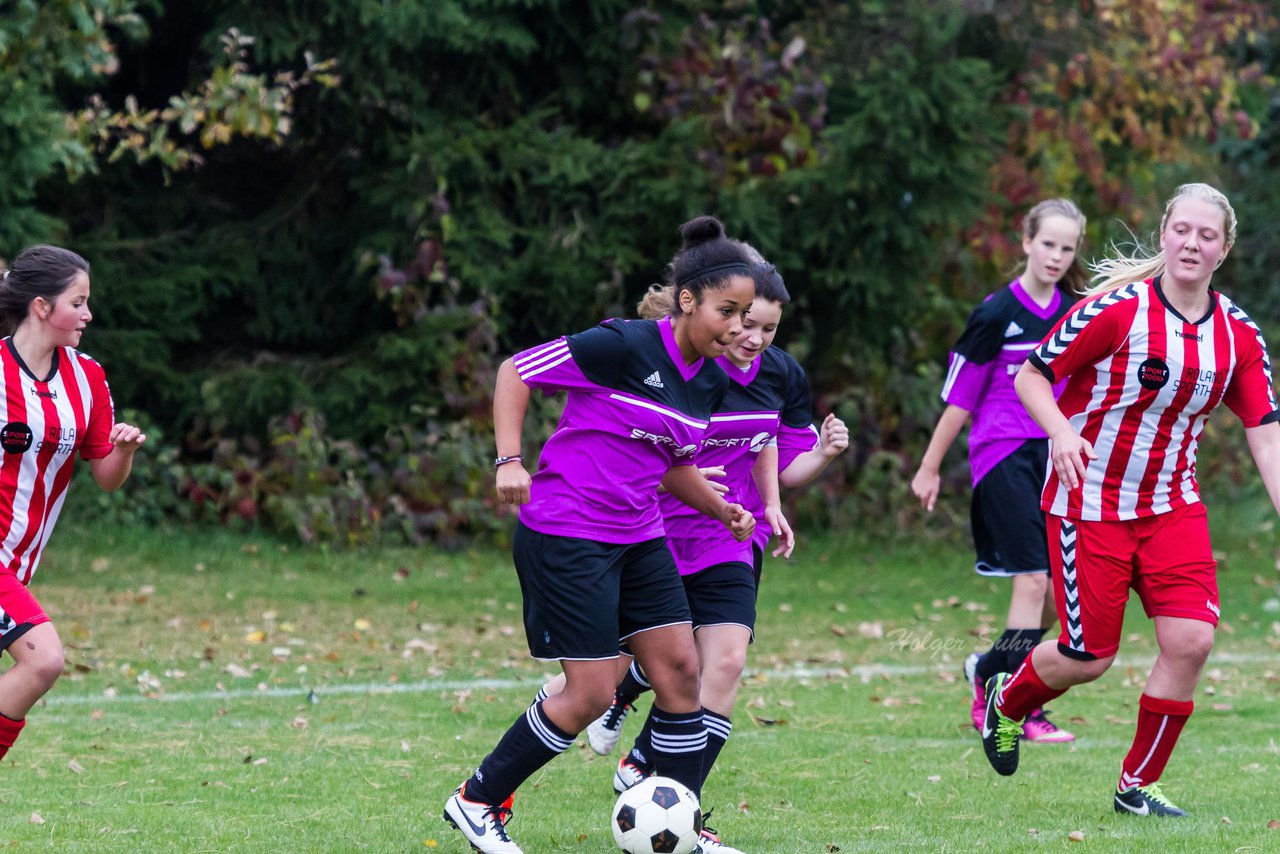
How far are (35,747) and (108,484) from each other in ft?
4.75

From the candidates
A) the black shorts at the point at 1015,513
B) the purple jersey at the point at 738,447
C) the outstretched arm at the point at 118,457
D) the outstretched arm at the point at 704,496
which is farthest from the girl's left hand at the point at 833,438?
the outstretched arm at the point at 118,457

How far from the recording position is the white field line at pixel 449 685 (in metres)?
7.59

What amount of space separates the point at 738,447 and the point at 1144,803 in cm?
175

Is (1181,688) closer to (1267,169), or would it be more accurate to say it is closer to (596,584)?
(596,584)

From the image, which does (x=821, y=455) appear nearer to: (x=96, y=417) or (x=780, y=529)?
(x=780, y=529)

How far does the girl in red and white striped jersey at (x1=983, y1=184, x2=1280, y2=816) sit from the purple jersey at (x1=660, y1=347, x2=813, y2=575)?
84 centimetres

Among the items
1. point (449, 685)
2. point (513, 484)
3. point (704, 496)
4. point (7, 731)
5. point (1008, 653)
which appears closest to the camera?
point (513, 484)

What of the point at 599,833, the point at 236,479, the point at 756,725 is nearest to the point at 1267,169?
the point at 236,479

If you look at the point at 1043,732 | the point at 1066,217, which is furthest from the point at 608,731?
the point at 1066,217

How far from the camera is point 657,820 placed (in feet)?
15.3

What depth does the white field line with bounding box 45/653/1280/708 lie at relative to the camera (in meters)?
7.59

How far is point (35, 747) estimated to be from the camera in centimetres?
636

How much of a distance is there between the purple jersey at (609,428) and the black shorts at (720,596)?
733 millimetres

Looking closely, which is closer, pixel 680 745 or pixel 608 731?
pixel 680 745
